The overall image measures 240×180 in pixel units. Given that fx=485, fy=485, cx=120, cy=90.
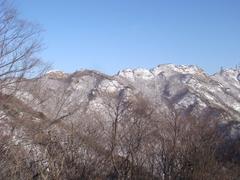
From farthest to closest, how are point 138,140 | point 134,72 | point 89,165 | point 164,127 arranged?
1. point 134,72
2. point 164,127
3. point 138,140
4. point 89,165

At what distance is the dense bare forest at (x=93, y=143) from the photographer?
634 inches

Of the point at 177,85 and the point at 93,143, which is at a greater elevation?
the point at 177,85

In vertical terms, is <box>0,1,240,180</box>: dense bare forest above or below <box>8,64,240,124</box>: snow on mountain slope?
→ below

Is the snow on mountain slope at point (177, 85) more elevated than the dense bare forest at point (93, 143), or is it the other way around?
the snow on mountain slope at point (177, 85)

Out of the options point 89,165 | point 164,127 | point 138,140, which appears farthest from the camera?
point 164,127

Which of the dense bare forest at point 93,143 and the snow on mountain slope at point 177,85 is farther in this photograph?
the snow on mountain slope at point 177,85

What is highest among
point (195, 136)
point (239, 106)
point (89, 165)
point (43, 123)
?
point (239, 106)

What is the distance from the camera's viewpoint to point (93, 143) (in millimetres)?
19078

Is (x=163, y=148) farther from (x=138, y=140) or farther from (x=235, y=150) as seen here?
(x=235, y=150)

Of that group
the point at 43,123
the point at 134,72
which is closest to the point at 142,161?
the point at 43,123

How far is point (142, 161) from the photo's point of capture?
2059 cm

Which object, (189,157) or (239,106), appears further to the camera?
(239,106)

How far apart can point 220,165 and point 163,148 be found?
9.95ft

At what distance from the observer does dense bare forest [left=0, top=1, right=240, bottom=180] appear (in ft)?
52.9
